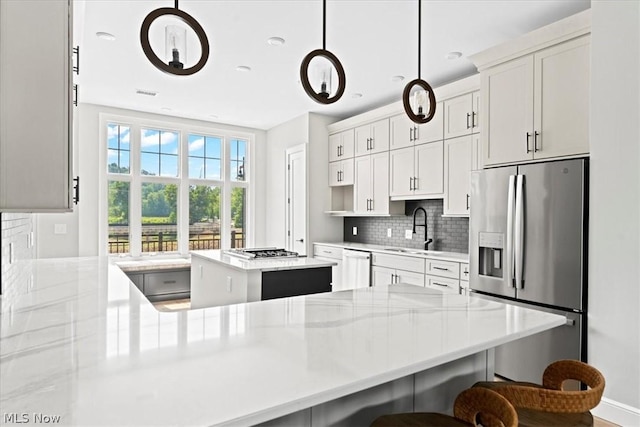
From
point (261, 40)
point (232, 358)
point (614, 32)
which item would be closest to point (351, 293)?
point (232, 358)

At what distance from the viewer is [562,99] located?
2.74 m

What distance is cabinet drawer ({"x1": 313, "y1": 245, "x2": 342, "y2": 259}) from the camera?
5.31 meters

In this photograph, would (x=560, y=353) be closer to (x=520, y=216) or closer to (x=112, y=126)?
(x=520, y=216)

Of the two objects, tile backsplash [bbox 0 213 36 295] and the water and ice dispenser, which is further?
the water and ice dispenser

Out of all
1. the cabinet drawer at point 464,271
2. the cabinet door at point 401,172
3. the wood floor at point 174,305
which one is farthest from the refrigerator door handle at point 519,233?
the wood floor at point 174,305

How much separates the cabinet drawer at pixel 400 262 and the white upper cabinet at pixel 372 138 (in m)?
1.31

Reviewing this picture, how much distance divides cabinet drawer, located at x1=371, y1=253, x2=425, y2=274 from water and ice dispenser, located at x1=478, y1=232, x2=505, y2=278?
0.97 metres

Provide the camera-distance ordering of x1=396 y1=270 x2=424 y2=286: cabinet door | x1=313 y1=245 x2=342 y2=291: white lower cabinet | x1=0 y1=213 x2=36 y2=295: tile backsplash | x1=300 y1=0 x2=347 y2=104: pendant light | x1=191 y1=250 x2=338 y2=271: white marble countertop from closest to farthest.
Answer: x1=300 y1=0 x2=347 y2=104: pendant light < x1=0 y1=213 x2=36 y2=295: tile backsplash < x1=191 y1=250 x2=338 y2=271: white marble countertop < x1=396 y1=270 x2=424 y2=286: cabinet door < x1=313 y1=245 x2=342 y2=291: white lower cabinet

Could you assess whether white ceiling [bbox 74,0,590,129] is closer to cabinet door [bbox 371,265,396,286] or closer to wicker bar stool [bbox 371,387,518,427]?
cabinet door [bbox 371,265,396,286]

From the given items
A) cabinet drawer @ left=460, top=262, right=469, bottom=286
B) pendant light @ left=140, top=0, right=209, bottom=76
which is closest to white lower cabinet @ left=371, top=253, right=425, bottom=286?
cabinet drawer @ left=460, top=262, right=469, bottom=286

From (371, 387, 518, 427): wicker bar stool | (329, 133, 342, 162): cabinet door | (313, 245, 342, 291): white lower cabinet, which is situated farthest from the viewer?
(329, 133, 342, 162): cabinet door

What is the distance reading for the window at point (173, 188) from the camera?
575cm

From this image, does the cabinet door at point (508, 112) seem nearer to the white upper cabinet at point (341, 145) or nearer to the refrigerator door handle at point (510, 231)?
the refrigerator door handle at point (510, 231)

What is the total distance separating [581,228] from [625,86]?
2.81 feet
